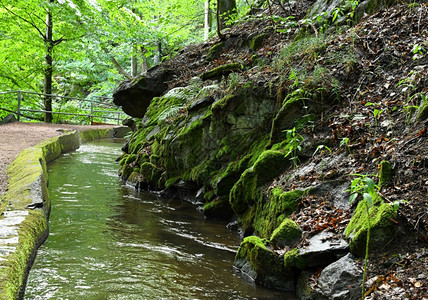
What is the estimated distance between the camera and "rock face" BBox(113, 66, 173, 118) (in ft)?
38.5

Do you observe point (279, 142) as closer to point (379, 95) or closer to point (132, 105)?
point (379, 95)

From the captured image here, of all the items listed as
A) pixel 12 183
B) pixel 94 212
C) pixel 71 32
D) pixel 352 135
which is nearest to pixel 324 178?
pixel 352 135

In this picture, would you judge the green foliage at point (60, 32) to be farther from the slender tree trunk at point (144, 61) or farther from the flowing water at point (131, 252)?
the flowing water at point (131, 252)

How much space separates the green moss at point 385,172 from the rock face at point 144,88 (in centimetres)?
827

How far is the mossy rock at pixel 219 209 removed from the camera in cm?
665

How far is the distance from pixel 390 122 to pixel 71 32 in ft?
49.3

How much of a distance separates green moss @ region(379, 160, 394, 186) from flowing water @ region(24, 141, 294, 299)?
1.53 m

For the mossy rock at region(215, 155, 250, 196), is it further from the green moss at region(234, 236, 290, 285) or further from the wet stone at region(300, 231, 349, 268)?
the wet stone at region(300, 231, 349, 268)

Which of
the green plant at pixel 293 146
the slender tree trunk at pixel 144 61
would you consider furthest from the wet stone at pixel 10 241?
the slender tree trunk at pixel 144 61

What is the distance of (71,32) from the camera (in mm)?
16516

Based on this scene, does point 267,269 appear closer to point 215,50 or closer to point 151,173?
point 151,173

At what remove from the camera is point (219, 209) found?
6.67 metres

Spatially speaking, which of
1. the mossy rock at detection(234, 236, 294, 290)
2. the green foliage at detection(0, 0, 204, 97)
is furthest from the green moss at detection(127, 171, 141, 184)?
the green foliage at detection(0, 0, 204, 97)

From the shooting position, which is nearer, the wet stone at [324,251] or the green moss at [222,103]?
the wet stone at [324,251]
